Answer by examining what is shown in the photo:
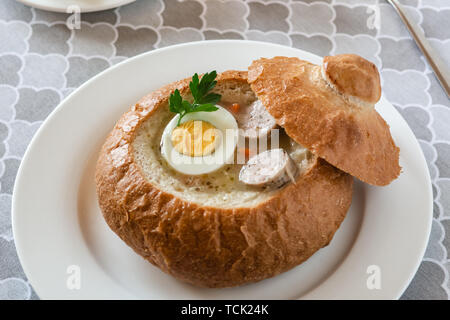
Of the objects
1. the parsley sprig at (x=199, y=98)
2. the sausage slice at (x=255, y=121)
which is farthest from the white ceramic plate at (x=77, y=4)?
the sausage slice at (x=255, y=121)

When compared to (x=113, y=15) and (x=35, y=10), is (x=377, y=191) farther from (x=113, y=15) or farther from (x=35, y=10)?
(x=35, y=10)

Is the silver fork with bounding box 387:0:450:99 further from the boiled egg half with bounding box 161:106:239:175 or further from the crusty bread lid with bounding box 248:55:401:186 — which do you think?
the boiled egg half with bounding box 161:106:239:175

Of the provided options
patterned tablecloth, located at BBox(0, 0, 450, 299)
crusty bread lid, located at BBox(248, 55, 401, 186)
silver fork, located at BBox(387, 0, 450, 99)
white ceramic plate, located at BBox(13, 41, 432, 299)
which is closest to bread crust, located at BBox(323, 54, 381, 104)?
crusty bread lid, located at BBox(248, 55, 401, 186)

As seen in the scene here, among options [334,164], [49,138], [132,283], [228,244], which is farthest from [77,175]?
[334,164]

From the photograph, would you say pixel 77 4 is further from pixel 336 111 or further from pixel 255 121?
pixel 336 111

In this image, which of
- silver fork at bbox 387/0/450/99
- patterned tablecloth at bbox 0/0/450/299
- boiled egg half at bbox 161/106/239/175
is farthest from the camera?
silver fork at bbox 387/0/450/99

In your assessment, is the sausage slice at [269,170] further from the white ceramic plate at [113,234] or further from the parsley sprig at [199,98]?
the white ceramic plate at [113,234]
